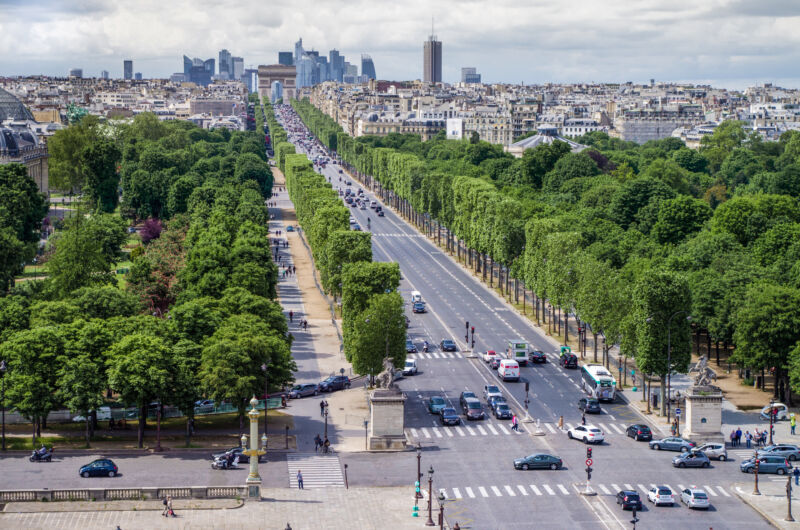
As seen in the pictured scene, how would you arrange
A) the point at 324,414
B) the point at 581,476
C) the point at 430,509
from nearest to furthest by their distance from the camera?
the point at 430,509, the point at 581,476, the point at 324,414

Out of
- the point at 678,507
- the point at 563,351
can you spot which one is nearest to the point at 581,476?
the point at 678,507

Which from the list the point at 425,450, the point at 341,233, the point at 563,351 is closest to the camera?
the point at 425,450

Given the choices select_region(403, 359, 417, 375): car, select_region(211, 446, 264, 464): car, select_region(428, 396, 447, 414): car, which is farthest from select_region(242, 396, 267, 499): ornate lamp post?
select_region(403, 359, 417, 375): car

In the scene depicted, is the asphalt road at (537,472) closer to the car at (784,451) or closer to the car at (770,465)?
the car at (770,465)

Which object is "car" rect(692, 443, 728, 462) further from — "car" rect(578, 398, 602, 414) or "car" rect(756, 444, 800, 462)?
"car" rect(578, 398, 602, 414)

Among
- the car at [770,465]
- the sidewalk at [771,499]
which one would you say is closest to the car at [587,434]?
the car at [770,465]

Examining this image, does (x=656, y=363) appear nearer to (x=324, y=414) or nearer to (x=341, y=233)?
(x=324, y=414)

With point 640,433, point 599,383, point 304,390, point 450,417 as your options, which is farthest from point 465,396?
point 640,433
